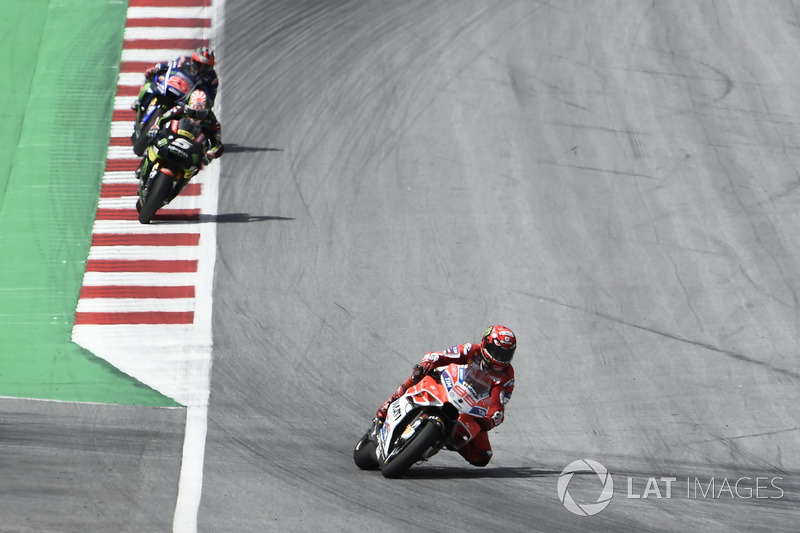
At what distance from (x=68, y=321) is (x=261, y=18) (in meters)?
9.07

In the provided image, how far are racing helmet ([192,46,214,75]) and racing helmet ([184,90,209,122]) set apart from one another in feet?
4.23

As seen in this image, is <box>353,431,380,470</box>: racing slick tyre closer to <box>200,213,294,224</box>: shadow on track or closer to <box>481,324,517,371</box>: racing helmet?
<box>481,324,517,371</box>: racing helmet

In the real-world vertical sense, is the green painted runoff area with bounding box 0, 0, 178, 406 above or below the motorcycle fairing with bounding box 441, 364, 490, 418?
below

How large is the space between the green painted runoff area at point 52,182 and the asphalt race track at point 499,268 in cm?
100

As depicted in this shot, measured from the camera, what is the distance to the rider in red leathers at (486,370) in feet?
32.4

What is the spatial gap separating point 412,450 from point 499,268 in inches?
212

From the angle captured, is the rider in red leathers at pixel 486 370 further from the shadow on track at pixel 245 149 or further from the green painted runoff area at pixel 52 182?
the shadow on track at pixel 245 149

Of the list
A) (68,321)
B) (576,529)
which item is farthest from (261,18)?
(576,529)

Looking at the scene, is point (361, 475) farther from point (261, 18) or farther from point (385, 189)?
point (261, 18)

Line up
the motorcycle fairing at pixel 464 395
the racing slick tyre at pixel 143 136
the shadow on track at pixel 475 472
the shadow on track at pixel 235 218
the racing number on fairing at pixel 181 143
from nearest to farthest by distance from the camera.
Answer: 1. the motorcycle fairing at pixel 464 395
2. the shadow on track at pixel 475 472
3. the racing number on fairing at pixel 181 143
4. the shadow on track at pixel 235 218
5. the racing slick tyre at pixel 143 136

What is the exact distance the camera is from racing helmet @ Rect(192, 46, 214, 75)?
1558 cm

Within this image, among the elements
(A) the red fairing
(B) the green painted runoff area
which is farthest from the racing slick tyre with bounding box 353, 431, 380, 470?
(B) the green painted runoff area

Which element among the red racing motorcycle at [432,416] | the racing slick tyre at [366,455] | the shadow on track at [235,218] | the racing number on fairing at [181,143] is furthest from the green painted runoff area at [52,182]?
the red racing motorcycle at [432,416]

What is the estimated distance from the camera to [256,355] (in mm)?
12797
